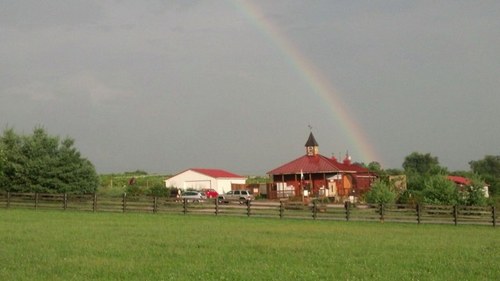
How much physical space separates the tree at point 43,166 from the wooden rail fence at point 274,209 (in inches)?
262

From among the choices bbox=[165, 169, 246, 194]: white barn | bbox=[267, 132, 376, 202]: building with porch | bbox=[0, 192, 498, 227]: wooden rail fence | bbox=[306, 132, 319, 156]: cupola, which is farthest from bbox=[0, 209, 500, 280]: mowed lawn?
bbox=[165, 169, 246, 194]: white barn

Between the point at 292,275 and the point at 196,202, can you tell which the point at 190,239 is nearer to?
the point at 292,275

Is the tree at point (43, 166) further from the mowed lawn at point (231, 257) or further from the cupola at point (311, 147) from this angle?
the cupola at point (311, 147)

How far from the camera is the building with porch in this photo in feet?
199

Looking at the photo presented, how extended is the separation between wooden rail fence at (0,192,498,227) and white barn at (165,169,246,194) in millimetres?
38346

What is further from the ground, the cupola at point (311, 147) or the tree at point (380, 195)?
the cupola at point (311, 147)

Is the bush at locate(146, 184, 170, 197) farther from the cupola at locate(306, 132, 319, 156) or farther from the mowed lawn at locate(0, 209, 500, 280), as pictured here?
the mowed lawn at locate(0, 209, 500, 280)

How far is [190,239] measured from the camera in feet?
59.1

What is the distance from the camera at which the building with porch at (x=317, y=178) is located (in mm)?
60719

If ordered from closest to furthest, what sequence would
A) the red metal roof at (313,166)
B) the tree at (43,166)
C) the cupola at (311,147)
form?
the tree at (43,166)
the red metal roof at (313,166)
the cupola at (311,147)

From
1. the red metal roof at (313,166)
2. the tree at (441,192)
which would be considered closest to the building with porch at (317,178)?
the red metal roof at (313,166)

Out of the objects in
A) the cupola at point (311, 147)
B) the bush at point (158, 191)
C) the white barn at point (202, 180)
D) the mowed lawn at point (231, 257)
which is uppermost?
the cupola at point (311, 147)

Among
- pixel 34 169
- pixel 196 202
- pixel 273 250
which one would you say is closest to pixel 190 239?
pixel 273 250

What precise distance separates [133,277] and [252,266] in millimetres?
2561
